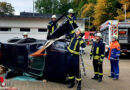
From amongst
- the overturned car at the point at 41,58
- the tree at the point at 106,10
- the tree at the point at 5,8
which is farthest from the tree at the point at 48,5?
the overturned car at the point at 41,58

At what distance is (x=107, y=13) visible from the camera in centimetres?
3256

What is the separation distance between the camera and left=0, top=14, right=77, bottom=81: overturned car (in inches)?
212

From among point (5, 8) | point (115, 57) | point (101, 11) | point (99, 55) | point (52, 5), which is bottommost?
point (115, 57)

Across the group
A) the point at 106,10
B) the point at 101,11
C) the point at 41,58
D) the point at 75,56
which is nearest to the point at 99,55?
the point at 75,56

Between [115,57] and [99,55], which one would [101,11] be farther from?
[99,55]

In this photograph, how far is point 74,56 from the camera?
5.16 metres

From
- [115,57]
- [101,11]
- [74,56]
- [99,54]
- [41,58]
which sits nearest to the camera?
[74,56]

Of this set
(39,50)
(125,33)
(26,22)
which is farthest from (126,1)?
(39,50)

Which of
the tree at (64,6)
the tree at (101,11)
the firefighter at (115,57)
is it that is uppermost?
the tree at (64,6)

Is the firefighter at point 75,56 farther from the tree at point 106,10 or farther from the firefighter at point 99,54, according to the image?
the tree at point 106,10

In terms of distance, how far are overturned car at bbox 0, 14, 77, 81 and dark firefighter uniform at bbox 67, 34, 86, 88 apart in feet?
0.56

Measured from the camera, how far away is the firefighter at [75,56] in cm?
515

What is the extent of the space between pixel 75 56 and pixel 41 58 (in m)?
1.18

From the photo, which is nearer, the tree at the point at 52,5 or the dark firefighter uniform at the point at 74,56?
the dark firefighter uniform at the point at 74,56
